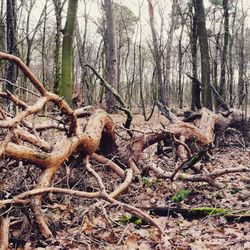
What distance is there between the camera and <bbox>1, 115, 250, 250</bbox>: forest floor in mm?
3465

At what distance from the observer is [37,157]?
385cm

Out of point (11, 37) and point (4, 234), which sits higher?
point (11, 37)

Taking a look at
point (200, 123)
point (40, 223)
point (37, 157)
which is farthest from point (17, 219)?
point (200, 123)

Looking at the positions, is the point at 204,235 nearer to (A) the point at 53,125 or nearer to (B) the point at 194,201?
(B) the point at 194,201

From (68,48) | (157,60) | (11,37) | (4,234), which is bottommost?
(4,234)

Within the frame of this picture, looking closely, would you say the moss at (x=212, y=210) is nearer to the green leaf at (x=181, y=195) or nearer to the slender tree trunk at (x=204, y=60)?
the green leaf at (x=181, y=195)

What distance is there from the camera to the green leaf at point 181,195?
4801mm

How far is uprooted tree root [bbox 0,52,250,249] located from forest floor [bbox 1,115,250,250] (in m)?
0.14

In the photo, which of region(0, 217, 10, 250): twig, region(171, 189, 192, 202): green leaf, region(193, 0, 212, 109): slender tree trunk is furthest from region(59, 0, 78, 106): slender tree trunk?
region(0, 217, 10, 250): twig

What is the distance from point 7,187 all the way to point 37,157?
633 millimetres

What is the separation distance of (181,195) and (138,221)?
97cm

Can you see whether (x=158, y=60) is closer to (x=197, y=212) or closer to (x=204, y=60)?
(x=204, y=60)

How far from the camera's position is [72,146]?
4.35 metres

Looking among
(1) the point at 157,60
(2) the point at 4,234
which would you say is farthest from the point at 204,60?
(2) the point at 4,234
